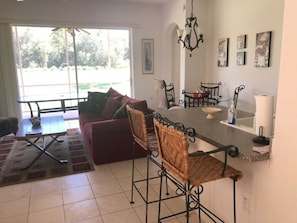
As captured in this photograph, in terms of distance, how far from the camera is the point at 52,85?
748 centimetres

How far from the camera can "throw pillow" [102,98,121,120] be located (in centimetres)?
444

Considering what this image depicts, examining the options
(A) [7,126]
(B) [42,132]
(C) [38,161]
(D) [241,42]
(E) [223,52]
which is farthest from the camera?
(E) [223,52]

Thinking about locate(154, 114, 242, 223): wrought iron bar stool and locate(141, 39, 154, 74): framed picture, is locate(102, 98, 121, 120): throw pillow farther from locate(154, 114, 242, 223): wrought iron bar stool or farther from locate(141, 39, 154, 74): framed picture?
locate(154, 114, 242, 223): wrought iron bar stool

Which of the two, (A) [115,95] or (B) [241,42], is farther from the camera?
(A) [115,95]

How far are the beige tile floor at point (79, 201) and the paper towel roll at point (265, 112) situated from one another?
1188 millimetres

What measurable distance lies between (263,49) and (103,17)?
3.89 m

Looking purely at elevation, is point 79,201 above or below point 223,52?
below

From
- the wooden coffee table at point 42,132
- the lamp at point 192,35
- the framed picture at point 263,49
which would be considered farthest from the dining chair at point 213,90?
the wooden coffee table at point 42,132

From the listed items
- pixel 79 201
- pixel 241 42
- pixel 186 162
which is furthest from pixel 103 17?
pixel 186 162

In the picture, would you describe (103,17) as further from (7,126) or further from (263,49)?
(263,49)

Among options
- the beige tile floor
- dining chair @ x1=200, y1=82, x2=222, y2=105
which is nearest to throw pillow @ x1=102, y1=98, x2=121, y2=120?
the beige tile floor

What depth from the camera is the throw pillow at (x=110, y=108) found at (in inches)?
175

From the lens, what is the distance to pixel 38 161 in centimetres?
373

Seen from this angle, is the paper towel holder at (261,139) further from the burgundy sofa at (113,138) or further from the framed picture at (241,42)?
the framed picture at (241,42)
